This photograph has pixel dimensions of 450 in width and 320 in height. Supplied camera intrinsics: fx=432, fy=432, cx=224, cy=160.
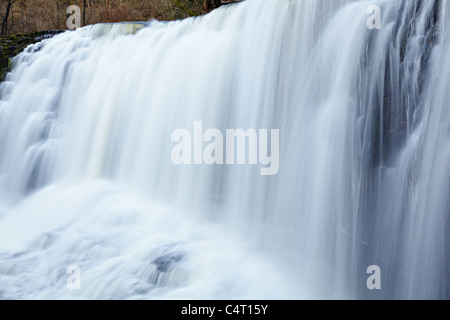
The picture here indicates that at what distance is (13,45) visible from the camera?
390 inches

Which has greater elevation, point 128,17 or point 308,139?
point 128,17

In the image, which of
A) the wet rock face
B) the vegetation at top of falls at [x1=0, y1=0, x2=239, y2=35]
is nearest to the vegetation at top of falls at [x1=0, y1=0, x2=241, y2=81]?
the vegetation at top of falls at [x1=0, y1=0, x2=239, y2=35]

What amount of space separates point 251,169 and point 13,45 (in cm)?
730

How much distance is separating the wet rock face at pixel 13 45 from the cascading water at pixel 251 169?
1880 millimetres

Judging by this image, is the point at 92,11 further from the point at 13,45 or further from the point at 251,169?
the point at 251,169

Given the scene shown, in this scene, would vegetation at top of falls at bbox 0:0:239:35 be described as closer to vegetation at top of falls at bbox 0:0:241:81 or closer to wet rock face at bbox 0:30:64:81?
vegetation at top of falls at bbox 0:0:241:81

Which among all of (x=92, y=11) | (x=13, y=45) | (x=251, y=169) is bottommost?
(x=251, y=169)

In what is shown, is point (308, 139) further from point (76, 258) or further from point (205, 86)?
point (76, 258)

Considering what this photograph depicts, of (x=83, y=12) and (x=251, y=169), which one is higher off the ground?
(x=83, y=12)

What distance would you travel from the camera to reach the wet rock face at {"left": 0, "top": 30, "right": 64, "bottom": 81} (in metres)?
9.31

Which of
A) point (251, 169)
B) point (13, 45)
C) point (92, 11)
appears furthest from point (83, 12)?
point (251, 169)
